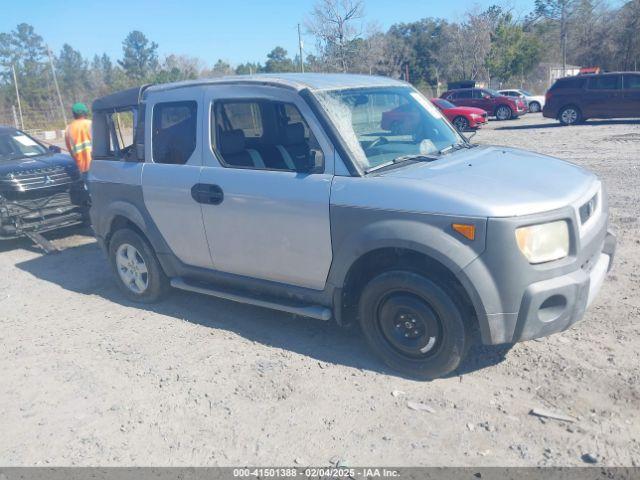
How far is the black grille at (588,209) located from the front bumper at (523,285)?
0.21 feet

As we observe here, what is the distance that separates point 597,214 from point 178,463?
10.3ft

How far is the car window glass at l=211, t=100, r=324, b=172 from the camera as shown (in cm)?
450

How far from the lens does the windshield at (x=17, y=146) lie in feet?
29.2

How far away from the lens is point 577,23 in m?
49.3

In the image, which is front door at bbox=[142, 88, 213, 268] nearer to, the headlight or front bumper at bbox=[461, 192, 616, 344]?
front bumper at bbox=[461, 192, 616, 344]

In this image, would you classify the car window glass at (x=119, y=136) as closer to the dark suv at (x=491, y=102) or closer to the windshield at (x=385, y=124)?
the windshield at (x=385, y=124)

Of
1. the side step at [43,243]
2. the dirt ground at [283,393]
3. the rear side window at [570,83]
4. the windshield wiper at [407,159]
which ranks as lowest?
the dirt ground at [283,393]

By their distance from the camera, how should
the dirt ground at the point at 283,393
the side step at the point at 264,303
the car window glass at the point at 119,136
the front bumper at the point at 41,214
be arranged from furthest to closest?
the front bumper at the point at 41,214 → the car window glass at the point at 119,136 → the side step at the point at 264,303 → the dirt ground at the point at 283,393

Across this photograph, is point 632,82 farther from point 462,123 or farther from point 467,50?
Result: point 467,50

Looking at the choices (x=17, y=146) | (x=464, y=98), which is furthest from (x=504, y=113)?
(x=17, y=146)

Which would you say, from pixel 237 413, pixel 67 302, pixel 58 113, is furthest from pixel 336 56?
pixel 237 413

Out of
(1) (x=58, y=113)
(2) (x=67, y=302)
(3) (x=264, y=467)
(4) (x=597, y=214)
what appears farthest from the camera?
(1) (x=58, y=113)

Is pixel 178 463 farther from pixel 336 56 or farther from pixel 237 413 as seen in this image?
pixel 336 56

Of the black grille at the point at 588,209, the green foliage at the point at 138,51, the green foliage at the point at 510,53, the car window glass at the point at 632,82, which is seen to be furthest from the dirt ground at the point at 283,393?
the green foliage at the point at 138,51
